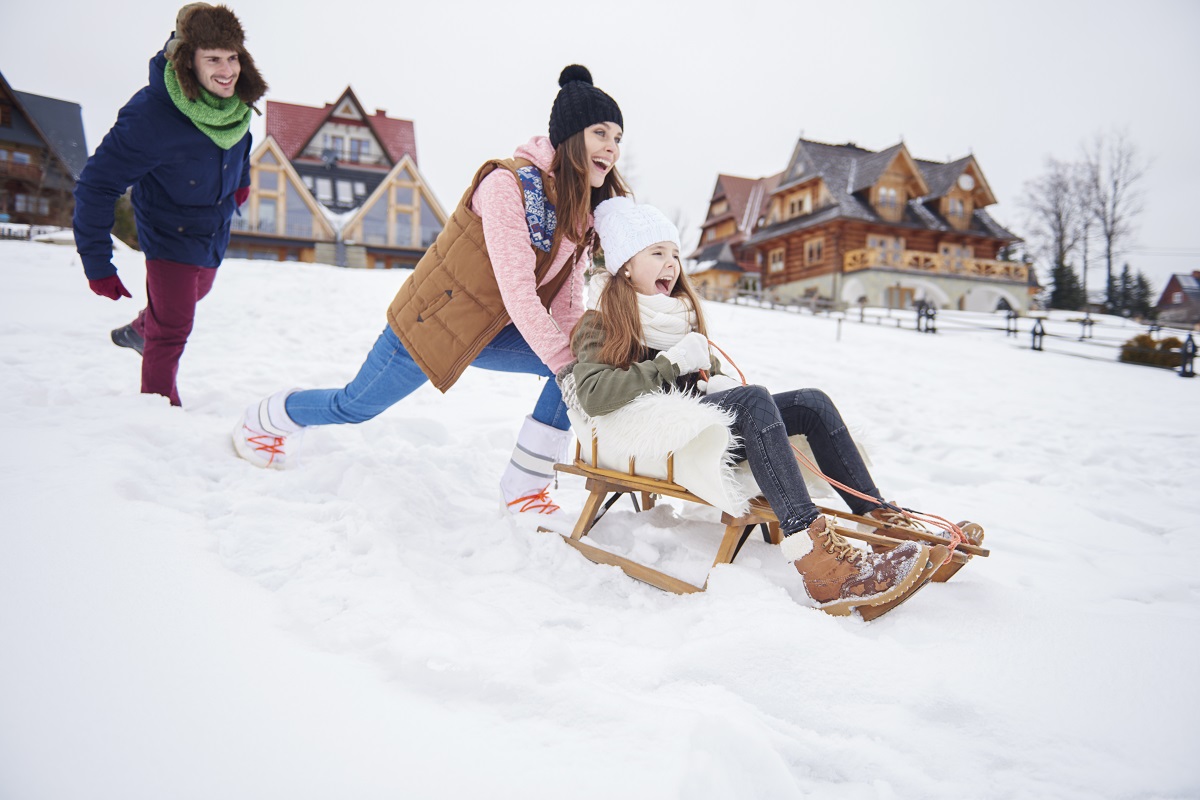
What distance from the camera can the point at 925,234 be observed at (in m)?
24.8

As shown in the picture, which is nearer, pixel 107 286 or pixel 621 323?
pixel 621 323

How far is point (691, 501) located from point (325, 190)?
26.5 meters

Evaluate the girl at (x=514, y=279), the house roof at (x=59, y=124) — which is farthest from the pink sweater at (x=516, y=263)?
the house roof at (x=59, y=124)

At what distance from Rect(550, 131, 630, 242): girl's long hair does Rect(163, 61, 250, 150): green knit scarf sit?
162 cm

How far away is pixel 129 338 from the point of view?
3592 mm

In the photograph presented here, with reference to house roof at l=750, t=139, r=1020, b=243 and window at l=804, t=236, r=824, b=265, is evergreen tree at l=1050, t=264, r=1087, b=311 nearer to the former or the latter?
house roof at l=750, t=139, r=1020, b=243

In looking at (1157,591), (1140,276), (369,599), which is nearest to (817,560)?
(369,599)

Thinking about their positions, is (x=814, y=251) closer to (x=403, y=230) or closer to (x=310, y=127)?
(x=403, y=230)

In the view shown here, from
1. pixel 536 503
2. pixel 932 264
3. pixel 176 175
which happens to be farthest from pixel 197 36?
pixel 932 264

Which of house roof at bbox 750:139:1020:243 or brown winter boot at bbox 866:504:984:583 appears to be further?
house roof at bbox 750:139:1020:243

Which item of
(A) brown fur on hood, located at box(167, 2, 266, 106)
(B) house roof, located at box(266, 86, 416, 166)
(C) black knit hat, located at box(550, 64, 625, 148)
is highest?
(B) house roof, located at box(266, 86, 416, 166)

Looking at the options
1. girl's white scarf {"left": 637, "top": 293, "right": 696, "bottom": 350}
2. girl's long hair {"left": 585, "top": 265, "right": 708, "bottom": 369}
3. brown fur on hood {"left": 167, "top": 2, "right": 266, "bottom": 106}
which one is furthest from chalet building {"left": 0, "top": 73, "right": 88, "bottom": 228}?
girl's white scarf {"left": 637, "top": 293, "right": 696, "bottom": 350}

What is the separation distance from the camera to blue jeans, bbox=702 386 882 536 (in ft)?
6.64

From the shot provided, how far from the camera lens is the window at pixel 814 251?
24891mm
